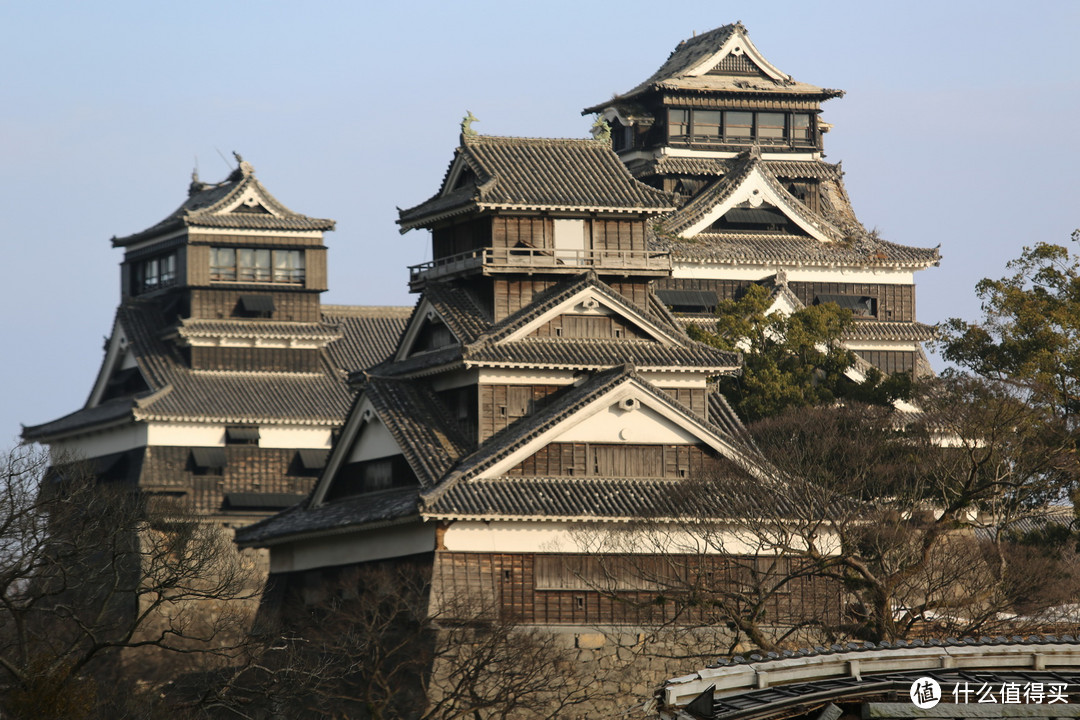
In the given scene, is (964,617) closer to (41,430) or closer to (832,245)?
(832,245)

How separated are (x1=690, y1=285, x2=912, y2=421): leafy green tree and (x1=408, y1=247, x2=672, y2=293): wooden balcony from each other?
5422mm

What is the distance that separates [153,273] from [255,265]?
4.28 metres

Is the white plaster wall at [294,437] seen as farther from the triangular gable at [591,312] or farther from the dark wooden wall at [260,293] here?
the triangular gable at [591,312]

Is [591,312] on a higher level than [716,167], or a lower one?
lower

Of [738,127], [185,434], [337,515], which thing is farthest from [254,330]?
[337,515]

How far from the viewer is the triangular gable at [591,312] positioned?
4019cm

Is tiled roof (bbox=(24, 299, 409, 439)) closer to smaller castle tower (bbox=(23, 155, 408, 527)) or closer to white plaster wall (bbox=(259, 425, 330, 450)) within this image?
smaller castle tower (bbox=(23, 155, 408, 527))

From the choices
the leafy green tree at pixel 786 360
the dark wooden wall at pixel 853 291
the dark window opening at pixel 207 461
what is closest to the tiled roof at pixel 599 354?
the leafy green tree at pixel 786 360

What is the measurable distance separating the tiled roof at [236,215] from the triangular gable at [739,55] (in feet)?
49.5

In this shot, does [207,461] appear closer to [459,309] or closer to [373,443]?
[373,443]

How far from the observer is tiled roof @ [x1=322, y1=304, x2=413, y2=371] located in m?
62.4

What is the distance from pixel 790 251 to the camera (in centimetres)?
5888

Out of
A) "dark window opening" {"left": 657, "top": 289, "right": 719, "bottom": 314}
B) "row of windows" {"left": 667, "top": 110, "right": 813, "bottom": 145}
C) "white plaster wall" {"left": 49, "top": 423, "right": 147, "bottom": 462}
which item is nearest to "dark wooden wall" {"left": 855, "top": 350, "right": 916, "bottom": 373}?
"dark window opening" {"left": 657, "top": 289, "right": 719, "bottom": 314}

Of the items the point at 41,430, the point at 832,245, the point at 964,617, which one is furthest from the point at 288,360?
the point at 964,617
